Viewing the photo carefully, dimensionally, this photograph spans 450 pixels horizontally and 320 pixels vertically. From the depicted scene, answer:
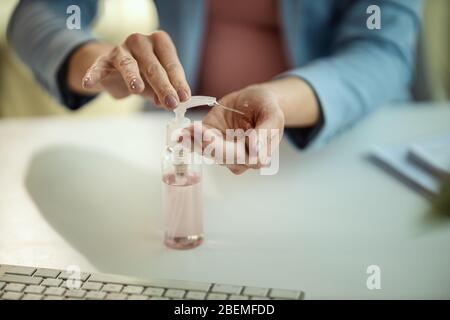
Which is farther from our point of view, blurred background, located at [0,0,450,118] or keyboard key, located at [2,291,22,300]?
blurred background, located at [0,0,450,118]

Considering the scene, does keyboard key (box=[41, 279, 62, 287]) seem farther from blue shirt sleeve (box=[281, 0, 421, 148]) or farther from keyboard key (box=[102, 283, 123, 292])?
blue shirt sleeve (box=[281, 0, 421, 148])

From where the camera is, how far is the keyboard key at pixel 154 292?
0.52 m

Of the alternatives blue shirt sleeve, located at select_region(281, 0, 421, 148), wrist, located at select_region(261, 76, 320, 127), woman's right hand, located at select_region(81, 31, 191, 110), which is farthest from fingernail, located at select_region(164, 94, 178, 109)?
blue shirt sleeve, located at select_region(281, 0, 421, 148)

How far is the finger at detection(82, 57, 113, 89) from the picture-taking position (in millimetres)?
578

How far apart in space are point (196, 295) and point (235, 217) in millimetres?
165

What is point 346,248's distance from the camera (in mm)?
610

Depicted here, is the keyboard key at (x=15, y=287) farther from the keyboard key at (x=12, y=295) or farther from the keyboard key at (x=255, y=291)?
the keyboard key at (x=255, y=291)

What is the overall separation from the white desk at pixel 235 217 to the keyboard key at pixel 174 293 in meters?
0.04

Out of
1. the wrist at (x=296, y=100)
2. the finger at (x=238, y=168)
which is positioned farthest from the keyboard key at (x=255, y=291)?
the wrist at (x=296, y=100)

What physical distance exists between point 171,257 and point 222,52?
14.0 inches

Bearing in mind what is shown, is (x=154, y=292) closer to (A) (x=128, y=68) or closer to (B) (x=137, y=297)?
(B) (x=137, y=297)

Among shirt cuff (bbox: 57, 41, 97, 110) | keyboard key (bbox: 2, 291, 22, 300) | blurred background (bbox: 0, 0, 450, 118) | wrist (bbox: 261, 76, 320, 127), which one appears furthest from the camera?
blurred background (bbox: 0, 0, 450, 118)

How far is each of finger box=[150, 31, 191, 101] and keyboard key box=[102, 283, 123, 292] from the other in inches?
6.6

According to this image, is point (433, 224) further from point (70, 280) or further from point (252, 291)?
point (70, 280)
